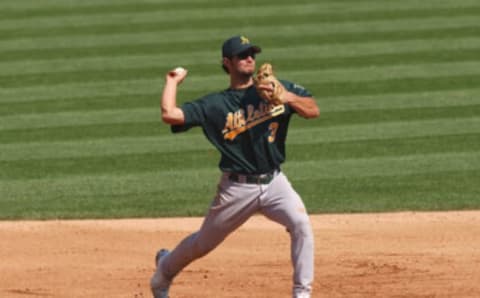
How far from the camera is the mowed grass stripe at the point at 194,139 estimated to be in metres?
13.1

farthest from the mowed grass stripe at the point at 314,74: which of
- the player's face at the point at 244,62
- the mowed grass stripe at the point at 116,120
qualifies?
the player's face at the point at 244,62

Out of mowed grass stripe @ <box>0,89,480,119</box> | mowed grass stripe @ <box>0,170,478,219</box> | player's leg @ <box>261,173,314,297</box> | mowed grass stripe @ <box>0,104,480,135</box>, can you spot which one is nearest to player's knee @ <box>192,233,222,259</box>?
player's leg @ <box>261,173,314,297</box>

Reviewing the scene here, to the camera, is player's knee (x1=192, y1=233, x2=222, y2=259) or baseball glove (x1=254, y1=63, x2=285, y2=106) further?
player's knee (x1=192, y1=233, x2=222, y2=259)

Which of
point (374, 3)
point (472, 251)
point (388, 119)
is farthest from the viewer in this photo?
point (374, 3)

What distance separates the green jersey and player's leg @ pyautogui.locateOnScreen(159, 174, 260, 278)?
0.14 metres

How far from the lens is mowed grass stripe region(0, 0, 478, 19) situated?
61.1 feet

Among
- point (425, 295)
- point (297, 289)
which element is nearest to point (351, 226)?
point (425, 295)

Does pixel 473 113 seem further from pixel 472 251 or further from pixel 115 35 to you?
pixel 115 35

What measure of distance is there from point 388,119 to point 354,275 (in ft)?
17.1

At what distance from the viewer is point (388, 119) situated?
14.0 m

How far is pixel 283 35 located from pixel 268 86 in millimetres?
10358

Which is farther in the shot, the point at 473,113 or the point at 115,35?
the point at 115,35

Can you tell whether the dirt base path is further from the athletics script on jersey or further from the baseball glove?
the baseball glove

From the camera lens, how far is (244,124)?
751cm
